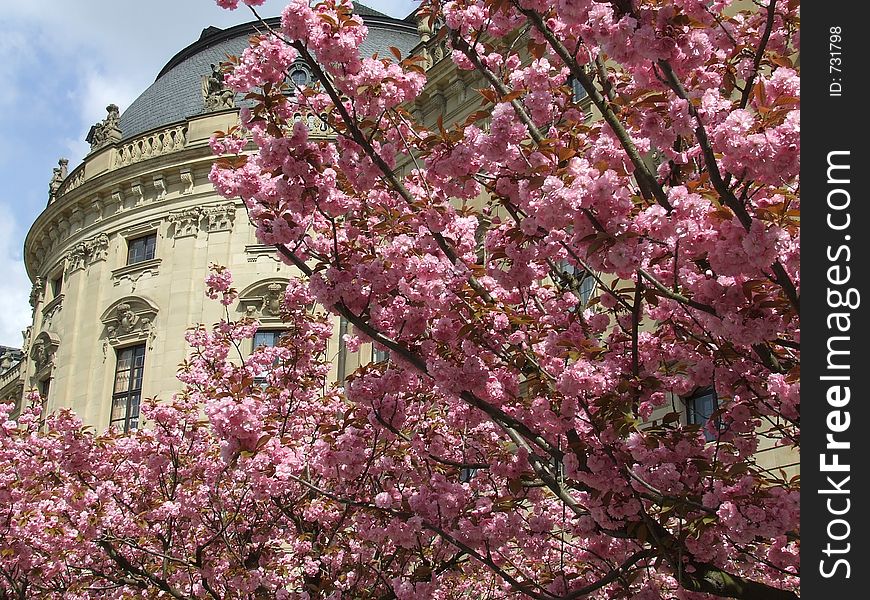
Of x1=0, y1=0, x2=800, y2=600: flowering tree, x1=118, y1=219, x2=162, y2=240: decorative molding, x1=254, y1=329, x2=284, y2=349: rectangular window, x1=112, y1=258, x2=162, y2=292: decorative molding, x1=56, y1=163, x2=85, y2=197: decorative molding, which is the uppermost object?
x1=56, y1=163, x2=85, y2=197: decorative molding

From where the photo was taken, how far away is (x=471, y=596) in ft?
44.5

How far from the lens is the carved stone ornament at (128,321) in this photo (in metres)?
27.1

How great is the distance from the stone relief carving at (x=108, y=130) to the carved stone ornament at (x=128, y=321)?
5.60 m

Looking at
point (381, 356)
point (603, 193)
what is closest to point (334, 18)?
point (603, 193)

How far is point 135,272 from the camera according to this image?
92.0 ft

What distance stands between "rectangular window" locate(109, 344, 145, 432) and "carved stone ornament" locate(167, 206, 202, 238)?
3.32 meters

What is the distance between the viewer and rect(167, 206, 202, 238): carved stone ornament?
27.8 meters

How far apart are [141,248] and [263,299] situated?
4.83 meters

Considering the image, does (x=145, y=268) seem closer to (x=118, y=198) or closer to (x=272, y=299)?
(x=118, y=198)

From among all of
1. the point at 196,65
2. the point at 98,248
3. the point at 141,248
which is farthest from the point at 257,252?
the point at 196,65

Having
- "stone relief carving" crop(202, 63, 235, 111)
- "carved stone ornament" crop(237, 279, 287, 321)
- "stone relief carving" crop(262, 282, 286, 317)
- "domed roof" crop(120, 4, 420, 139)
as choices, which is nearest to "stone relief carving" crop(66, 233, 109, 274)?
"domed roof" crop(120, 4, 420, 139)

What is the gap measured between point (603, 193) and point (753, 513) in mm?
2095

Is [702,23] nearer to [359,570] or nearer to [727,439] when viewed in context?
[727,439]

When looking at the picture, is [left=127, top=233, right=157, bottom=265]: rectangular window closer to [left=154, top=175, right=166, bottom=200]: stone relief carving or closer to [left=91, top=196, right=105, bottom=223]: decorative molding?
[left=154, top=175, right=166, bottom=200]: stone relief carving
